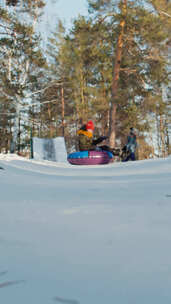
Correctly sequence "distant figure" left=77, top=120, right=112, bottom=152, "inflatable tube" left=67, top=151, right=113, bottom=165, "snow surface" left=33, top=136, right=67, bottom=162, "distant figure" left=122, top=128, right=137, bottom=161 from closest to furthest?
"inflatable tube" left=67, top=151, right=113, bottom=165 < "distant figure" left=77, top=120, right=112, bottom=152 < "distant figure" left=122, top=128, right=137, bottom=161 < "snow surface" left=33, top=136, right=67, bottom=162

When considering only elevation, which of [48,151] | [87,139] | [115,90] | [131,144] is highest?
[115,90]

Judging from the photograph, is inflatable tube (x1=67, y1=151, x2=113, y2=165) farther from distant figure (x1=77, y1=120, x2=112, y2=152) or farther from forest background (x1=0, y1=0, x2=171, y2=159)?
forest background (x1=0, y1=0, x2=171, y2=159)

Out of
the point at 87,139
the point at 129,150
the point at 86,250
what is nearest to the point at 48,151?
the point at 87,139

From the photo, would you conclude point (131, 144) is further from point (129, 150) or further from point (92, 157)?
point (92, 157)

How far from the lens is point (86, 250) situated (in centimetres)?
101

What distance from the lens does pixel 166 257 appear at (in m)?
0.93

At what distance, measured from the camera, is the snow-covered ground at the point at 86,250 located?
722mm

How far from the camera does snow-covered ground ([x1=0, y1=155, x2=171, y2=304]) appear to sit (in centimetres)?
72

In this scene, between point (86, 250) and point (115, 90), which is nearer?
point (86, 250)

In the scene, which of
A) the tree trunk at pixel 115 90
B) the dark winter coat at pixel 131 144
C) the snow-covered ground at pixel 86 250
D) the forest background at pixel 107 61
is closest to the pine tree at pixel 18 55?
the forest background at pixel 107 61

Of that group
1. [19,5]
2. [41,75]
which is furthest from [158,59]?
[41,75]

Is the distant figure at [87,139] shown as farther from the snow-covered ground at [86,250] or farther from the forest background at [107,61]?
the snow-covered ground at [86,250]

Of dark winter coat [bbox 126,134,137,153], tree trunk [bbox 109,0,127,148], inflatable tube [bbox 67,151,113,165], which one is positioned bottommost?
inflatable tube [bbox 67,151,113,165]

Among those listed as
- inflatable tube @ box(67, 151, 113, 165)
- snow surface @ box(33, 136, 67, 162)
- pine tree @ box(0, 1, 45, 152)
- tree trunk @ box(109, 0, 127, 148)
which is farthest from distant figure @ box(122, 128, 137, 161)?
pine tree @ box(0, 1, 45, 152)
